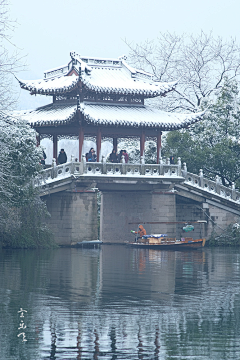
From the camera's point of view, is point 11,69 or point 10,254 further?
point 10,254

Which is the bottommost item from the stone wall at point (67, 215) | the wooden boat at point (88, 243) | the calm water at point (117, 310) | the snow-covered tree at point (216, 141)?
the calm water at point (117, 310)

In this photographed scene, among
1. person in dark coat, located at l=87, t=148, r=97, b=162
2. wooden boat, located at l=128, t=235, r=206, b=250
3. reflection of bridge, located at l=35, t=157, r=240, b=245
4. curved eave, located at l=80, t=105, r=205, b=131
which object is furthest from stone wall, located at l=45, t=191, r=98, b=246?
curved eave, located at l=80, t=105, r=205, b=131

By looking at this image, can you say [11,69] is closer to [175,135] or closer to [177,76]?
[175,135]

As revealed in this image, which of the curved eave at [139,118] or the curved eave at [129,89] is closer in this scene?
the curved eave at [139,118]

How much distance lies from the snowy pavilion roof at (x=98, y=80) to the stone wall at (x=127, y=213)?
596cm

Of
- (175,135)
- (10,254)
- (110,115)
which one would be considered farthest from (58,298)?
(175,135)

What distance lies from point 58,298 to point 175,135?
83.6ft

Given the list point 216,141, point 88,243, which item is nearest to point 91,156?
point 88,243

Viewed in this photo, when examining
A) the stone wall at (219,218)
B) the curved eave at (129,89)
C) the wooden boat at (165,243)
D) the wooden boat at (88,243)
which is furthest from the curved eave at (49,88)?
the stone wall at (219,218)

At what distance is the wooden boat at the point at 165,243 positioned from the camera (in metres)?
33.8

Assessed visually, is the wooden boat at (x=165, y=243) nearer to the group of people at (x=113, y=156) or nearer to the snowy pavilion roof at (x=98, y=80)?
the group of people at (x=113, y=156)

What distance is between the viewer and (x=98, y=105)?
3641 centimetres

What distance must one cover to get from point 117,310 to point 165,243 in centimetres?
1976

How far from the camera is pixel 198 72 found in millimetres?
49906
